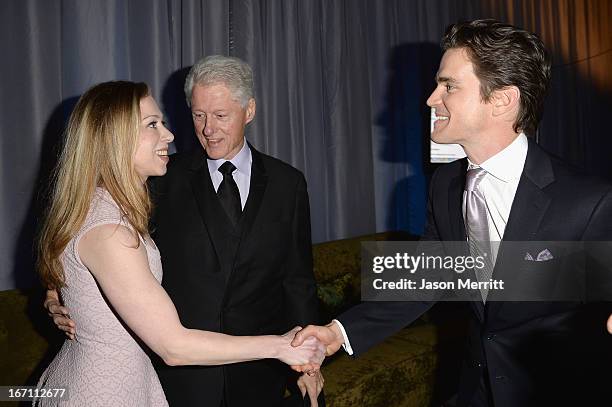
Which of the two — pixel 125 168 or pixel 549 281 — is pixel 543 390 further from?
pixel 125 168

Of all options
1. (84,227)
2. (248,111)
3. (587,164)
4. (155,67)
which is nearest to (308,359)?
(84,227)

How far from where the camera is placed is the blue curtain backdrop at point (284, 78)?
311cm

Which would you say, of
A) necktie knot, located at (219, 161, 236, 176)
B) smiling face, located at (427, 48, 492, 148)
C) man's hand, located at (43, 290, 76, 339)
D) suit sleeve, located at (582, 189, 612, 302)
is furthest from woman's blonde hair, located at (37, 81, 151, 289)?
suit sleeve, located at (582, 189, 612, 302)

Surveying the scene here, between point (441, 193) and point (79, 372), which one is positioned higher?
point (441, 193)

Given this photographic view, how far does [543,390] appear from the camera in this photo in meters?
1.80

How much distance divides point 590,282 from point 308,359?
40.9 inches

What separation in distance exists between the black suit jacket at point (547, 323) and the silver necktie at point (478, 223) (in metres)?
0.12

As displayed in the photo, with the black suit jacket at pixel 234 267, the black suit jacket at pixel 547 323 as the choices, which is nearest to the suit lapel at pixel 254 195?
the black suit jacket at pixel 234 267

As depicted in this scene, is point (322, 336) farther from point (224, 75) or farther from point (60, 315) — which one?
point (224, 75)

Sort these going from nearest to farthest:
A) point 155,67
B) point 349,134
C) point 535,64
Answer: point 535,64 < point 155,67 < point 349,134

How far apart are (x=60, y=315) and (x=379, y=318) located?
127cm

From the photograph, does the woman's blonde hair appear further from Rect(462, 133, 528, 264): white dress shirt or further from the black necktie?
Rect(462, 133, 528, 264): white dress shirt

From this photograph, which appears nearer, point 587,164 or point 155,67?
point 155,67

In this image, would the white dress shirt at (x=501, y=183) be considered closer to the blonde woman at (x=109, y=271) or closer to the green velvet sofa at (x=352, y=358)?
the blonde woman at (x=109, y=271)
